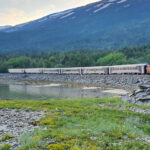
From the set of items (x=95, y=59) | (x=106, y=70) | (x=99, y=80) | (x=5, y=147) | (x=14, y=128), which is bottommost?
(x=99, y=80)

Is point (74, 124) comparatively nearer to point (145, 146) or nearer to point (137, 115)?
point (145, 146)

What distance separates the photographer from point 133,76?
56750 mm

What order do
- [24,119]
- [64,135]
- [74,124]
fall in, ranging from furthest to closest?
[24,119]
[74,124]
[64,135]

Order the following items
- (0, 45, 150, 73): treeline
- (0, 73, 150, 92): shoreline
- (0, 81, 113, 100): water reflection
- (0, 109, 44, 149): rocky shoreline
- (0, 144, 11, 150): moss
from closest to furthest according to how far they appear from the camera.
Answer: (0, 144, 11, 150): moss < (0, 109, 44, 149): rocky shoreline < (0, 81, 113, 100): water reflection < (0, 73, 150, 92): shoreline < (0, 45, 150, 73): treeline

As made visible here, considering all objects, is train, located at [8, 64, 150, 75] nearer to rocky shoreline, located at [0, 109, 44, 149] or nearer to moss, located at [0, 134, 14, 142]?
rocky shoreline, located at [0, 109, 44, 149]

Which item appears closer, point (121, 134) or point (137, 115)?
point (121, 134)

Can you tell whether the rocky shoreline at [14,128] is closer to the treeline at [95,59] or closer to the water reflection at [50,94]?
the water reflection at [50,94]

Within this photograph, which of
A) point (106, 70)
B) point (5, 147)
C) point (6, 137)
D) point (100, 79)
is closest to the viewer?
point (5, 147)

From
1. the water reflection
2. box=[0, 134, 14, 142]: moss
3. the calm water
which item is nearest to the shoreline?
the calm water

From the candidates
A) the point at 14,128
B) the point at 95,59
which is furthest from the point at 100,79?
the point at 95,59

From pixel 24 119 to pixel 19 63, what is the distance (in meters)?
130

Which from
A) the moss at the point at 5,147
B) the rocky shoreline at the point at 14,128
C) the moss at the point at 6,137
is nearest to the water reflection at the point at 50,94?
the rocky shoreline at the point at 14,128

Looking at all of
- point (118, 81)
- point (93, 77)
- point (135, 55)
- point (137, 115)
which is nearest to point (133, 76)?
point (118, 81)

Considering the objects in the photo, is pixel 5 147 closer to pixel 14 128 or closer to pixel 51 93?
pixel 14 128
